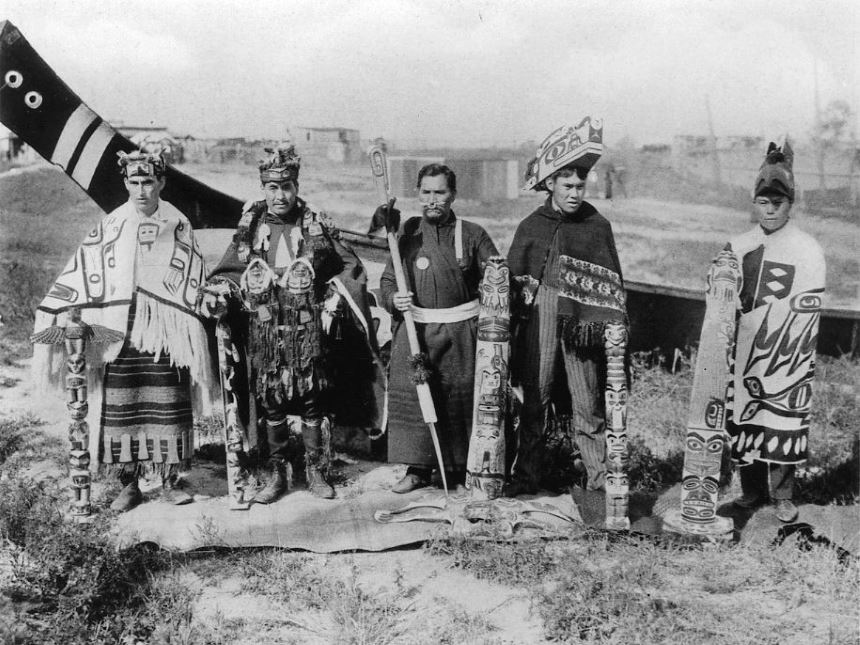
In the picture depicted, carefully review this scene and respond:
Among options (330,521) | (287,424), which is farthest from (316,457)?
(330,521)

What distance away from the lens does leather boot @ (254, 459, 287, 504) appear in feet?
15.3

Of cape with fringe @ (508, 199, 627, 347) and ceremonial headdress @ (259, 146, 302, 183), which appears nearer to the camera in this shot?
cape with fringe @ (508, 199, 627, 347)

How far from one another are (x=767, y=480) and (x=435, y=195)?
2.58m

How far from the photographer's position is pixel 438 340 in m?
4.57

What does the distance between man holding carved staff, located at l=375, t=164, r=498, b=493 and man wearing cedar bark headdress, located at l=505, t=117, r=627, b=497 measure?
26 cm

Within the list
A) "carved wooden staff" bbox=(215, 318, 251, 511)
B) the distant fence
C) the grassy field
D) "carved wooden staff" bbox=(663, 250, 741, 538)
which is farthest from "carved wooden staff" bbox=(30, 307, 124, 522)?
the distant fence

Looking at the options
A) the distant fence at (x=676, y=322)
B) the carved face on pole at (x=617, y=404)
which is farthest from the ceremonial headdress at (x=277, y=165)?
the distant fence at (x=676, y=322)

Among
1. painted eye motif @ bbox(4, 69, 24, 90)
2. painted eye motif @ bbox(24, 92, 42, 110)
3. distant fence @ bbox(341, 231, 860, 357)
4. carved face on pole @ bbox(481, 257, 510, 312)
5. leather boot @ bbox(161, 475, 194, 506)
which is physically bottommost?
leather boot @ bbox(161, 475, 194, 506)

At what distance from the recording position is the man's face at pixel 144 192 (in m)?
4.42

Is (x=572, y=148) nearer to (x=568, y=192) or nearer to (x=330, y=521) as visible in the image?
(x=568, y=192)

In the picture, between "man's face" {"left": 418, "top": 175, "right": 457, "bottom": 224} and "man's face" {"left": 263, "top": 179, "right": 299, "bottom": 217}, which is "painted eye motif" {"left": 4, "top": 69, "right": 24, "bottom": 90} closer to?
"man's face" {"left": 263, "top": 179, "right": 299, "bottom": 217}

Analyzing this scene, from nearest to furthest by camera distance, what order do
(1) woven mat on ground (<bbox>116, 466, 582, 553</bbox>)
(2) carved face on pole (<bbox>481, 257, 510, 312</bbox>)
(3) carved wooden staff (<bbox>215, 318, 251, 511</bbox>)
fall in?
(1) woven mat on ground (<bbox>116, 466, 582, 553</bbox>) < (2) carved face on pole (<bbox>481, 257, 510, 312</bbox>) < (3) carved wooden staff (<bbox>215, 318, 251, 511</bbox>)

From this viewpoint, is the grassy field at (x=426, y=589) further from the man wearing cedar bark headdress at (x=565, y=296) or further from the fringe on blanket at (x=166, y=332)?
the fringe on blanket at (x=166, y=332)

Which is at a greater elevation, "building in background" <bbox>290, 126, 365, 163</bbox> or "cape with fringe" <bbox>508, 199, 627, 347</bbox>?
"building in background" <bbox>290, 126, 365, 163</bbox>
